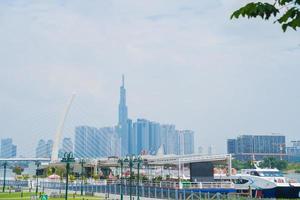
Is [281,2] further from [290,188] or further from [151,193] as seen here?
[290,188]

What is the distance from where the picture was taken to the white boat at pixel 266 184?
5331 cm

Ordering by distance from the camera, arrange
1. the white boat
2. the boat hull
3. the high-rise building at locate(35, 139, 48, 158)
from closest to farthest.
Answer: the boat hull < the white boat < the high-rise building at locate(35, 139, 48, 158)

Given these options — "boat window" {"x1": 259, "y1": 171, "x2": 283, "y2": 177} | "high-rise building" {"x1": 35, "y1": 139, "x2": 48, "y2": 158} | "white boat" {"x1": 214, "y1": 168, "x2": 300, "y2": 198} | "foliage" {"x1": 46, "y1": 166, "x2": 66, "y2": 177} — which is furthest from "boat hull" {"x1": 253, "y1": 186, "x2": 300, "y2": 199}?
"high-rise building" {"x1": 35, "y1": 139, "x2": 48, "y2": 158}

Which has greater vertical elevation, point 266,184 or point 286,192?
point 266,184

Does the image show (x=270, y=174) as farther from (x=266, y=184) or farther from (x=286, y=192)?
(x=286, y=192)

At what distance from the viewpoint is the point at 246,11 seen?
19.9ft

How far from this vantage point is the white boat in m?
53.3

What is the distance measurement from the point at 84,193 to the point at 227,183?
1683 cm

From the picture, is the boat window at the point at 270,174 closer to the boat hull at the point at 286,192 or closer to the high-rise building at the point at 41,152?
the boat hull at the point at 286,192

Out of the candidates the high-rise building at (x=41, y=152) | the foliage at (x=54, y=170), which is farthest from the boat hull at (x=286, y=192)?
the high-rise building at (x=41, y=152)

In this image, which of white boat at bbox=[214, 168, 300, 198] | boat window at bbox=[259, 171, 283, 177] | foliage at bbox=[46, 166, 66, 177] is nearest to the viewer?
white boat at bbox=[214, 168, 300, 198]

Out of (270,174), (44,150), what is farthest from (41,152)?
(270,174)

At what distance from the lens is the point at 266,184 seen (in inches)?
2157

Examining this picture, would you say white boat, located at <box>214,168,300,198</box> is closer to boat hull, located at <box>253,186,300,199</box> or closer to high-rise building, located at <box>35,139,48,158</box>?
boat hull, located at <box>253,186,300,199</box>
